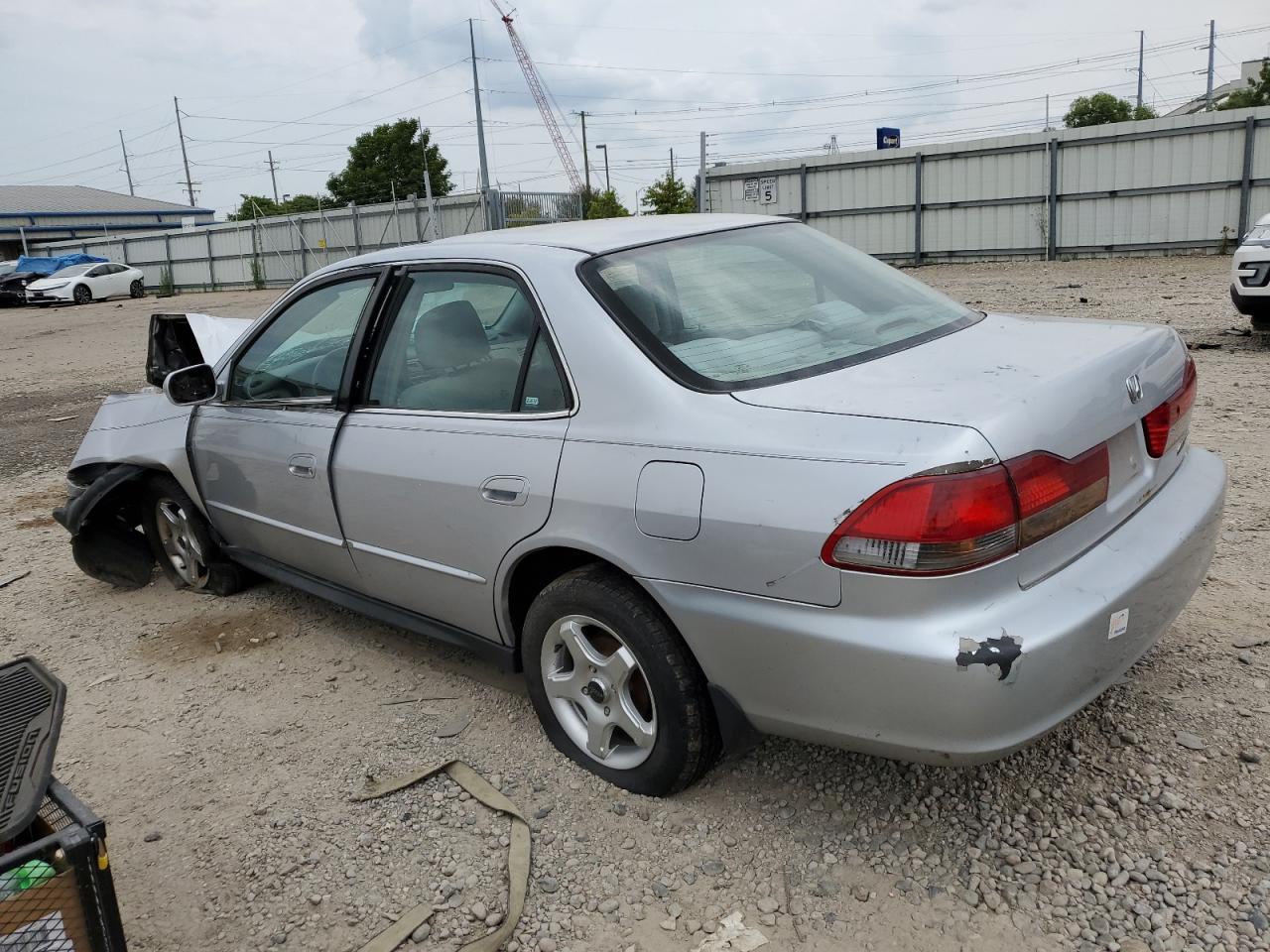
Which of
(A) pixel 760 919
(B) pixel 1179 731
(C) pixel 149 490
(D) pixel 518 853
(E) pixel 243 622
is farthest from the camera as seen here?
(C) pixel 149 490

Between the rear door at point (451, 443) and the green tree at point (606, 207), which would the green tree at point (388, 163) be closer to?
the green tree at point (606, 207)

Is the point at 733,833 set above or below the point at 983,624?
below

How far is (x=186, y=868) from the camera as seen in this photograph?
280 cm

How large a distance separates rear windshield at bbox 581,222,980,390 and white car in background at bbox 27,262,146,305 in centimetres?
3379

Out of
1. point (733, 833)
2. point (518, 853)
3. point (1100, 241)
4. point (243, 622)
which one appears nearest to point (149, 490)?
point (243, 622)

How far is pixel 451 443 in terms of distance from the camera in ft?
10.2

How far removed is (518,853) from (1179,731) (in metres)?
1.92

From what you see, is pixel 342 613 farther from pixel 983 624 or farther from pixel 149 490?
pixel 983 624

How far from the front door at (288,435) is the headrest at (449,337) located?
30cm

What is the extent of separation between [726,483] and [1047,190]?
21145mm

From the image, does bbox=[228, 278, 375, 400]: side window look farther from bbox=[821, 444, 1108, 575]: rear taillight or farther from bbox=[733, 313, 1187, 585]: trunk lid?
bbox=[821, 444, 1108, 575]: rear taillight

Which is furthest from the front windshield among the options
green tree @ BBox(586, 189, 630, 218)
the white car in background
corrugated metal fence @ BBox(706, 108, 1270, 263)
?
corrugated metal fence @ BBox(706, 108, 1270, 263)

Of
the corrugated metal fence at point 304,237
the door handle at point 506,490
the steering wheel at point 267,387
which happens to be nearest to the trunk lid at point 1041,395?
the door handle at point 506,490

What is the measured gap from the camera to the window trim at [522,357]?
9.39 ft
